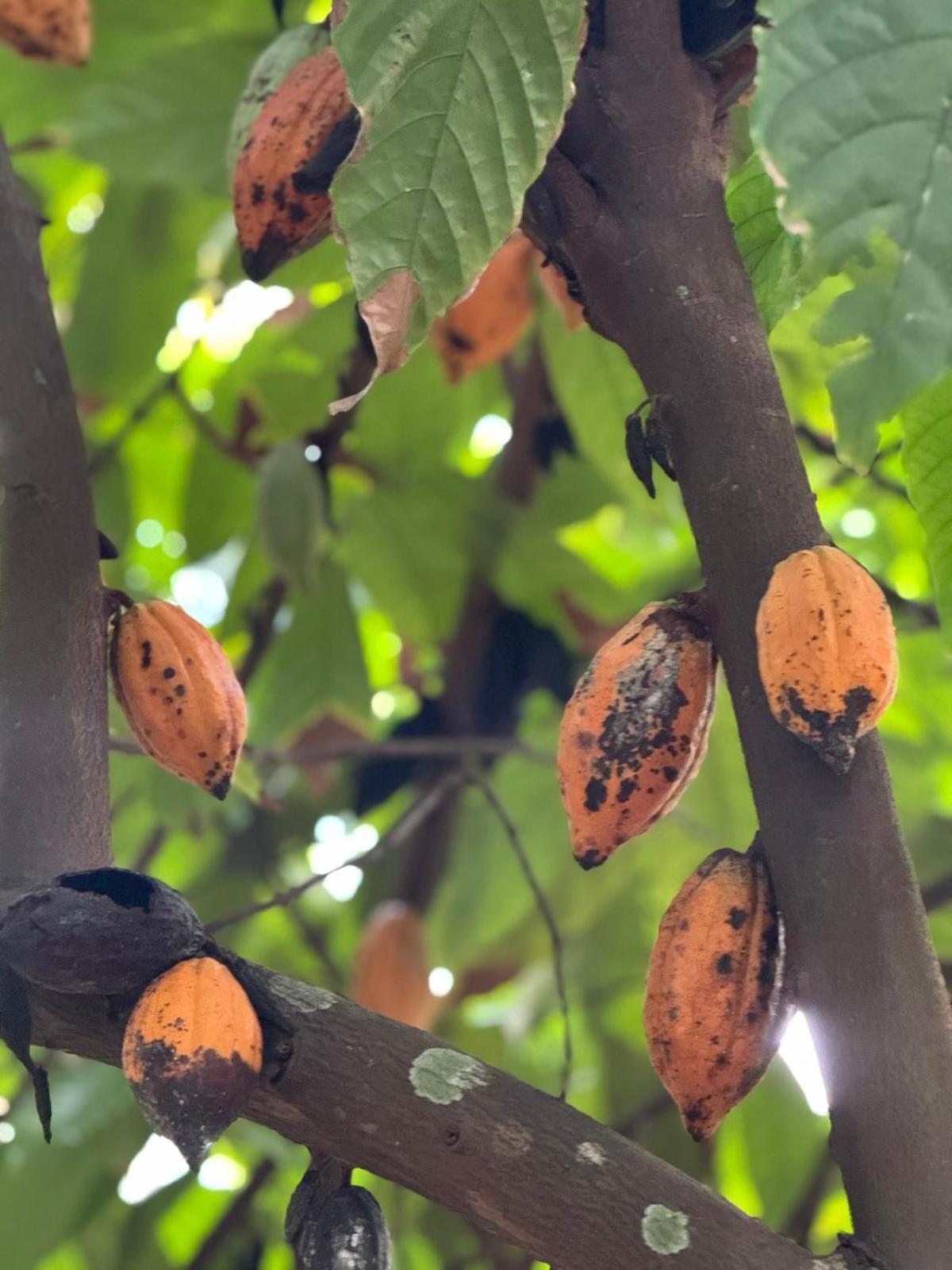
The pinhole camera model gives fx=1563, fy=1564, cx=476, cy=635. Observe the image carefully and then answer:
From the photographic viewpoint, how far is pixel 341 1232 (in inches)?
31.7

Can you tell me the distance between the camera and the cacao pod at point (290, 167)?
3.47ft

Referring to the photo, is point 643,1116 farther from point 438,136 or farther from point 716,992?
point 438,136

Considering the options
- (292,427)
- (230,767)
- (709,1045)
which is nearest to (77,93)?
(292,427)

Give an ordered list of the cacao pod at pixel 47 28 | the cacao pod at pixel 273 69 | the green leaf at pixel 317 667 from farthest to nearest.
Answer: the green leaf at pixel 317 667 < the cacao pod at pixel 47 28 < the cacao pod at pixel 273 69

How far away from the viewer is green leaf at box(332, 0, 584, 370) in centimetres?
81

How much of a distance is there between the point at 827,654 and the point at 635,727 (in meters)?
0.11

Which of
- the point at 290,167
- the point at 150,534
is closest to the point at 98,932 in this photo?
the point at 290,167

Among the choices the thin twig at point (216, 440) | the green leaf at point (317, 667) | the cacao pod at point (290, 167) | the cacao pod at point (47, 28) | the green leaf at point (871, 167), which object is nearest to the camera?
the green leaf at point (871, 167)

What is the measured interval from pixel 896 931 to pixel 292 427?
1.41 meters

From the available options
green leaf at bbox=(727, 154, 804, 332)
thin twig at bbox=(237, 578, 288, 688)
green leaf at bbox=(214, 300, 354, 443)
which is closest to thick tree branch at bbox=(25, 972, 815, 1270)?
green leaf at bbox=(727, 154, 804, 332)

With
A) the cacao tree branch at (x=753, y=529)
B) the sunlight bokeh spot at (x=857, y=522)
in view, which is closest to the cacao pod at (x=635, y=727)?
the cacao tree branch at (x=753, y=529)

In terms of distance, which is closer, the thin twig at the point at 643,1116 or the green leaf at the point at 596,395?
the green leaf at the point at 596,395

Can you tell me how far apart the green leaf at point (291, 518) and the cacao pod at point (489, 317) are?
209mm

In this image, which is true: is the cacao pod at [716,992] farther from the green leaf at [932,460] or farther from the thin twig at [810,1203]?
the thin twig at [810,1203]
